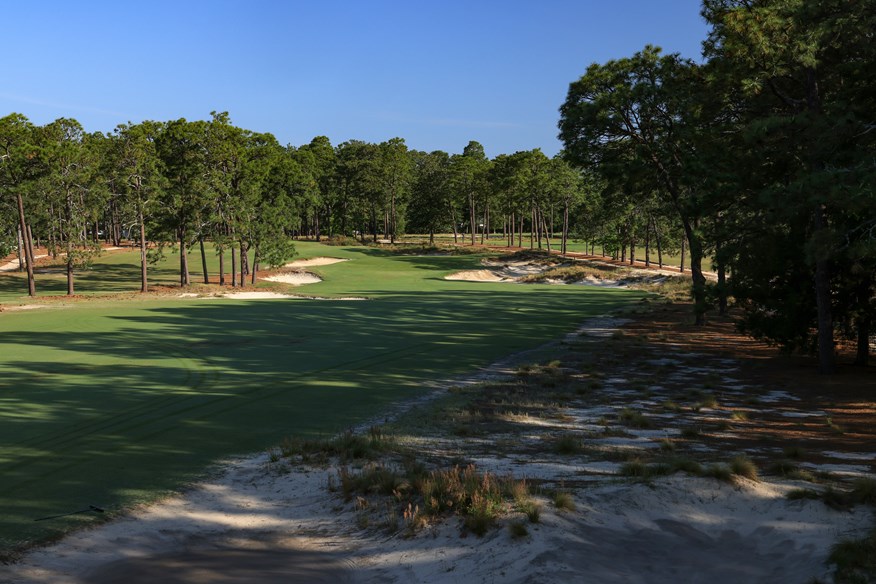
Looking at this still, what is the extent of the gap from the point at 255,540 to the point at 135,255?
268 feet

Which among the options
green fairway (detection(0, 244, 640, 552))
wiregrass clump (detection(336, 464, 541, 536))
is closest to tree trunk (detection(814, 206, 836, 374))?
green fairway (detection(0, 244, 640, 552))

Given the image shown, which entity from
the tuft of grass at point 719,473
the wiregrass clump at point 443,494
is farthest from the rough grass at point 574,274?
the wiregrass clump at point 443,494

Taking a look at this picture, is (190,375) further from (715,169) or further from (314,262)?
(314,262)

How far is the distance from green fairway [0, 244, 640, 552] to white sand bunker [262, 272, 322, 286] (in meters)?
20.2

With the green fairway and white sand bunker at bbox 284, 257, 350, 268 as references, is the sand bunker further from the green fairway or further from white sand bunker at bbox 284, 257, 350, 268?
the green fairway

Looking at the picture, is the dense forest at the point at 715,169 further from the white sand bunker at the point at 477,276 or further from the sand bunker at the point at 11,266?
the white sand bunker at the point at 477,276

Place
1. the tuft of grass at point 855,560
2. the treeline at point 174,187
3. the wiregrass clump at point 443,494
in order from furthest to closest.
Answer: the treeline at point 174,187
the wiregrass clump at point 443,494
the tuft of grass at point 855,560

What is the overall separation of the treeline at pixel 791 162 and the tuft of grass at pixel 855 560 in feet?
24.8

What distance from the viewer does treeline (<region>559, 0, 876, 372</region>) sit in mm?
15445

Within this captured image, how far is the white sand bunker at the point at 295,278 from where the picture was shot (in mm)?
68438

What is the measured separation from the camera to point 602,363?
24.2m

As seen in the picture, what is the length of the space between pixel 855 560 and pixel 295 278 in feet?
215

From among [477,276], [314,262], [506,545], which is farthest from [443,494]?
[314,262]

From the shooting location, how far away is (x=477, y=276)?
7575 centimetres
